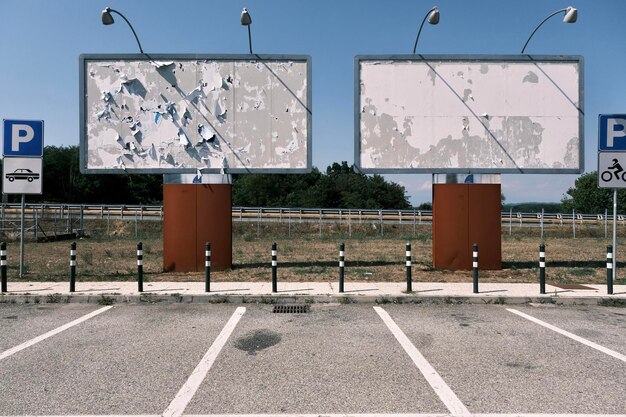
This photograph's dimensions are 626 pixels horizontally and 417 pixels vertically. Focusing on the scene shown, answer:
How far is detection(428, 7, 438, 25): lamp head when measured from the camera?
1338 cm

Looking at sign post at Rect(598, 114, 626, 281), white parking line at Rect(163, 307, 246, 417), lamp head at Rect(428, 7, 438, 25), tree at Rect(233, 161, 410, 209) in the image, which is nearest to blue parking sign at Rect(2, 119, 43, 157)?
white parking line at Rect(163, 307, 246, 417)

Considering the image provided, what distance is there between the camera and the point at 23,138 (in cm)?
1250

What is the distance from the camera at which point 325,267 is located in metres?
15.5

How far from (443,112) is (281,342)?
34.1 ft

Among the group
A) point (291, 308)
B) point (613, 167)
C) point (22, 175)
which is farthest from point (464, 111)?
point (22, 175)

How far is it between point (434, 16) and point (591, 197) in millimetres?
88121

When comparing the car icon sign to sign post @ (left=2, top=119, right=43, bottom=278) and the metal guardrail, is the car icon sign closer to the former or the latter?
sign post @ (left=2, top=119, right=43, bottom=278)

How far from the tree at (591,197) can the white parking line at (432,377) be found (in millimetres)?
90472

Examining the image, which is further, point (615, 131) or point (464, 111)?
point (464, 111)

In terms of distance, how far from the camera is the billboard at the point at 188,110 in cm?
1452

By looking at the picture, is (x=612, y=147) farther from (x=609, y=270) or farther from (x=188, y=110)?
(x=188, y=110)

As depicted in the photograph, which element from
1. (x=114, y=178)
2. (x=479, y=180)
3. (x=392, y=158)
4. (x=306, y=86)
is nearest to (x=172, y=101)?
(x=306, y=86)

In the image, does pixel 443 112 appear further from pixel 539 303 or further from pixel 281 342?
pixel 281 342

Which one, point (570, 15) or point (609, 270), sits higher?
point (570, 15)
